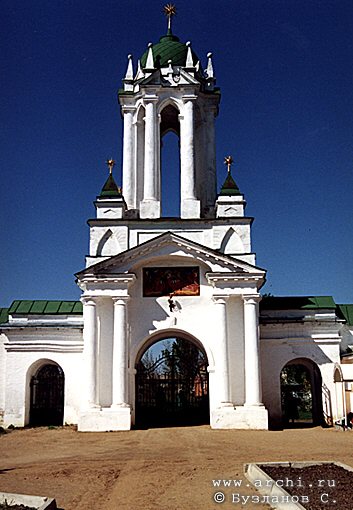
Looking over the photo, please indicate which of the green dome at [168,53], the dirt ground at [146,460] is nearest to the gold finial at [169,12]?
the green dome at [168,53]

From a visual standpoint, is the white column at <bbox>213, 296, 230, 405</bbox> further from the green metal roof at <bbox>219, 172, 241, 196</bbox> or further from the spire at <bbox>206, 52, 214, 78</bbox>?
the spire at <bbox>206, 52, 214, 78</bbox>

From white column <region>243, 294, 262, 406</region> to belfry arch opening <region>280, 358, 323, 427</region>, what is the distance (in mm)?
3375

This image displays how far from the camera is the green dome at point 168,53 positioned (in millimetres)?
26737

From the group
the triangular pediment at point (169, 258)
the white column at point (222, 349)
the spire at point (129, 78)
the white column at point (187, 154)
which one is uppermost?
the spire at point (129, 78)

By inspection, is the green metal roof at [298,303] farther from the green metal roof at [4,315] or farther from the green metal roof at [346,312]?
the green metal roof at [4,315]

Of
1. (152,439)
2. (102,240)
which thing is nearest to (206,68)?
(102,240)

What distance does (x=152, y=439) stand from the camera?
56.8ft

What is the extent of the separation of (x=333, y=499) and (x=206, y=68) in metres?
23.6

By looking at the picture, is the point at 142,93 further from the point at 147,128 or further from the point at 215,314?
the point at 215,314

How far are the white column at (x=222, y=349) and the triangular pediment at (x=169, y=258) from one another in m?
1.26

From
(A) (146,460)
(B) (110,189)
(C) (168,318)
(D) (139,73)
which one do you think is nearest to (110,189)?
Result: (B) (110,189)

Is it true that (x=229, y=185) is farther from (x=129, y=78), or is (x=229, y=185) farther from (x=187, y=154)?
(x=129, y=78)

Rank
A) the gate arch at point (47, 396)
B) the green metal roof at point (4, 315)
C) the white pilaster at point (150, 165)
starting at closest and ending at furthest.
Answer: the white pilaster at point (150, 165) < the gate arch at point (47, 396) < the green metal roof at point (4, 315)

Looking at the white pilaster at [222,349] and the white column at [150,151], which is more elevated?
the white column at [150,151]
